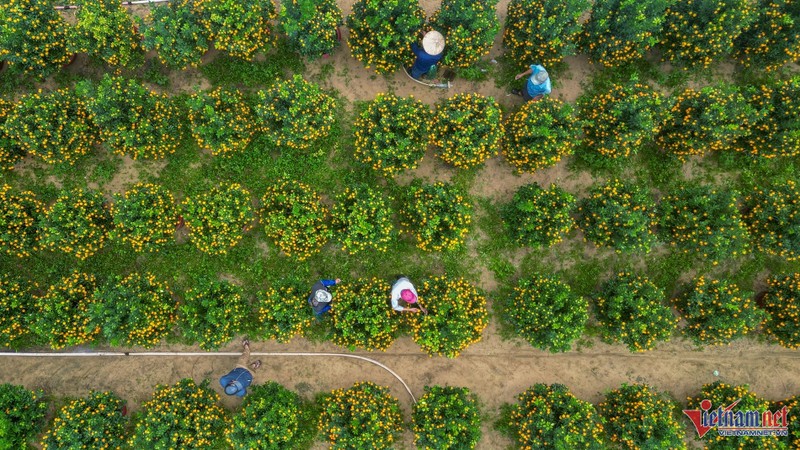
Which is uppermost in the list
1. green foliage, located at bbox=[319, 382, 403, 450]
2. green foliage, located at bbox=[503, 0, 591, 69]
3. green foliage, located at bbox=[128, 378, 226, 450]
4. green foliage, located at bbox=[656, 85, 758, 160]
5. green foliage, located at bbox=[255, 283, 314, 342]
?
green foliage, located at bbox=[503, 0, 591, 69]

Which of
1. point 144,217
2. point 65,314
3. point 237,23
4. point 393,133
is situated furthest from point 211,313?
point 237,23

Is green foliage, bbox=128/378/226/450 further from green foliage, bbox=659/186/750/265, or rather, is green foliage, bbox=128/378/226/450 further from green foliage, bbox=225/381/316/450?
green foliage, bbox=659/186/750/265

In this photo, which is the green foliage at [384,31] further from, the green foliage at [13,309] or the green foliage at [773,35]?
the green foliage at [13,309]

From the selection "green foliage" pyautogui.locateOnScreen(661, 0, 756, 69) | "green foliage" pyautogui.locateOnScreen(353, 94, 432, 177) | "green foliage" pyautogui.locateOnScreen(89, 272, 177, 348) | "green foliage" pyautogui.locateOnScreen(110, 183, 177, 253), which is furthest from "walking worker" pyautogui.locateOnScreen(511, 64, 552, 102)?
"green foliage" pyautogui.locateOnScreen(89, 272, 177, 348)

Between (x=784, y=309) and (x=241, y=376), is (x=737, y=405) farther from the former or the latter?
(x=241, y=376)

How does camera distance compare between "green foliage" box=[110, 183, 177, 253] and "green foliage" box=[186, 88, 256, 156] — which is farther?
"green foliage" box=[186, 88, 256, 156]

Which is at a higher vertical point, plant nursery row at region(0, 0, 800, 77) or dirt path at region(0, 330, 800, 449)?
plant nursery row at region(0, 0, 800, 77)
